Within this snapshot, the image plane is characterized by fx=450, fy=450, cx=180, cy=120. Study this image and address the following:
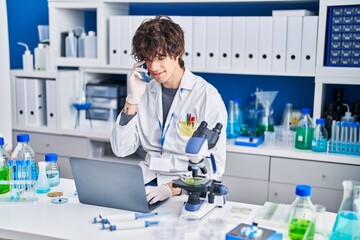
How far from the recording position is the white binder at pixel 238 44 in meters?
2.75

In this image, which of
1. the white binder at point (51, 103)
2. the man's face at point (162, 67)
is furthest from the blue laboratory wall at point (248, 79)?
the man's face at point (162, 67)

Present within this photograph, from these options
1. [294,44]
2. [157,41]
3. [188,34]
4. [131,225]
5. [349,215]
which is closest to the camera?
[349,215]

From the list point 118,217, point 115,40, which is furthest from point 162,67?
point 115,40

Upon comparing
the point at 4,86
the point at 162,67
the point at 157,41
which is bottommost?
the point at 4,86

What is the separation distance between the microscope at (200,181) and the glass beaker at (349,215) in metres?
0.40

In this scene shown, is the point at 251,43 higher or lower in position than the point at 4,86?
higher

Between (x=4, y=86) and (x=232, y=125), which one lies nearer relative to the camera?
(x=232, y=125)

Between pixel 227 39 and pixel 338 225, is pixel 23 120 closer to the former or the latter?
pixel 227 39

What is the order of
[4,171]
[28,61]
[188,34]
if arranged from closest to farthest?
[4,171]
[188,34]
[28,61]

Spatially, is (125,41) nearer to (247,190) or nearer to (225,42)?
(225,42)

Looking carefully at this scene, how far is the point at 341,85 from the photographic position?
287 centimetres

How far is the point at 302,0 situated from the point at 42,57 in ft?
6.01

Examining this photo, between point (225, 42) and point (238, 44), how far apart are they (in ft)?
0.27

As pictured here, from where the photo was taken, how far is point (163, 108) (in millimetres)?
2143
